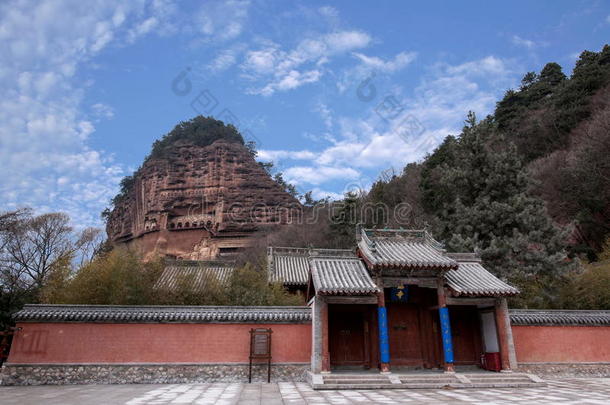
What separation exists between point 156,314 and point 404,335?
22.5 ft

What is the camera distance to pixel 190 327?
380 inches

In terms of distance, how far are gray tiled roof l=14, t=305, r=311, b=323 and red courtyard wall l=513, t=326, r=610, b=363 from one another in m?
5.89

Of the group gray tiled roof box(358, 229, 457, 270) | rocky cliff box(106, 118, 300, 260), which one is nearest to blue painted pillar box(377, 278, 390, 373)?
gray tiled roof box(358, 229, 457, 270)

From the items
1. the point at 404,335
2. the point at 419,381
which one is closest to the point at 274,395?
the point at 419,381

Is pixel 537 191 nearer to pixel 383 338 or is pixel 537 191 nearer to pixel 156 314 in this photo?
pixel 383 338

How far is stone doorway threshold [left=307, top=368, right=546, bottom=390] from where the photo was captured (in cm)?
830

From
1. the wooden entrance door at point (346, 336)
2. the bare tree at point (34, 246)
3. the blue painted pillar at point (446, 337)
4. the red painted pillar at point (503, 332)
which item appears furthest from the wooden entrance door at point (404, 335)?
the bare tree at point (34, 246)

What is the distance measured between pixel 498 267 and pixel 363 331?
687 cm

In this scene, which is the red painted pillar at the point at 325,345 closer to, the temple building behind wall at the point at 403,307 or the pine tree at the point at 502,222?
the temple building behind wall at the point at 403,307

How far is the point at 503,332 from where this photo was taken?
9.64 metres

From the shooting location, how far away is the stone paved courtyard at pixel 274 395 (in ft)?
21.2

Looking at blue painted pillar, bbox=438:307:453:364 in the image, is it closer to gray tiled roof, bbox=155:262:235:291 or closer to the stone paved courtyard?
the stone paved courtyard

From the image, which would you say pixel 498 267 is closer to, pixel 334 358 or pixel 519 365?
pixel 519 365

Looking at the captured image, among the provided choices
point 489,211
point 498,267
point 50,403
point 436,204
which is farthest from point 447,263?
point 436,204
